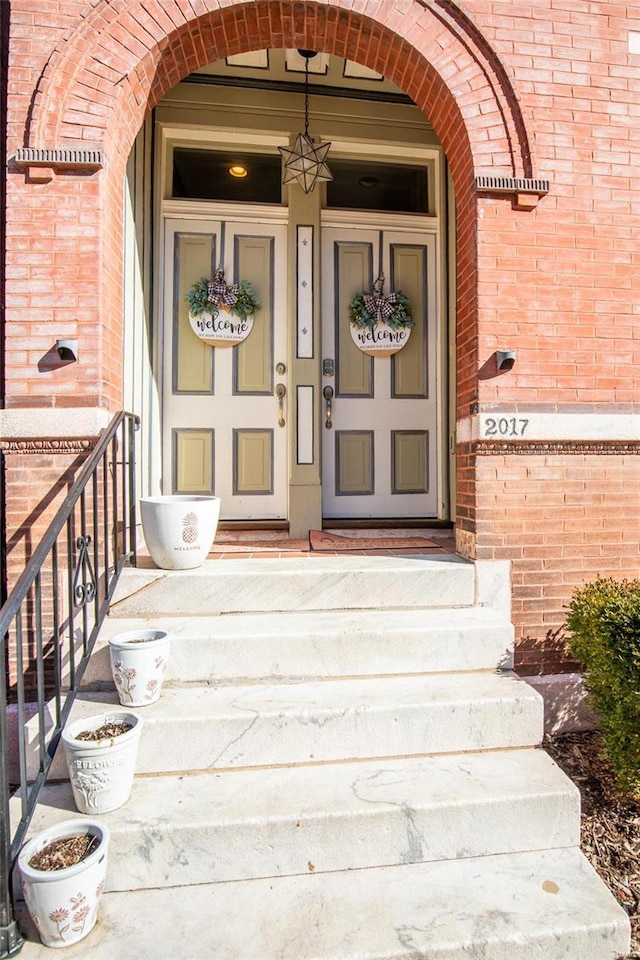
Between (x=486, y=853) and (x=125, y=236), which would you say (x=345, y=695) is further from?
(x=125, y=236)

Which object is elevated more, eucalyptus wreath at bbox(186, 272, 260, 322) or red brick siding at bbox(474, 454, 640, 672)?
eucalyptus wreath at bbox(186, 272, 260, 322)

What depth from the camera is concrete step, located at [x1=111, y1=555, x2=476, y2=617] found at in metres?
2.62

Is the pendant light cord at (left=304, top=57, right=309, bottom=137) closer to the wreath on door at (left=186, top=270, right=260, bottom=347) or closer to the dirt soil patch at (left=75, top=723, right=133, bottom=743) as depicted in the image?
the wreath on door at (left=186, top=270, right=260, bottom=347)

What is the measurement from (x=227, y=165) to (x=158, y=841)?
13.9ft

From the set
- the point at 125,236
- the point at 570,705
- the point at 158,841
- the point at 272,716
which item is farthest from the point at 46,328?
the point at 570,705

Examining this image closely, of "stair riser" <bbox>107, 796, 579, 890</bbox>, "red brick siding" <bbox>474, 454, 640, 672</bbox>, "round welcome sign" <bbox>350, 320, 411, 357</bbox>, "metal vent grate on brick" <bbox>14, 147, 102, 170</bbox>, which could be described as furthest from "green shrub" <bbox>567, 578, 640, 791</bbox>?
"metal vent grate on brick" <bbox>14, 147, 102, 170</bbox>

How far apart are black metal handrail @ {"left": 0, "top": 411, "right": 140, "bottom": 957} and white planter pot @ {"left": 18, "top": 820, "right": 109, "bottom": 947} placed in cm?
10

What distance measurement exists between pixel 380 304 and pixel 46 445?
8.40ft

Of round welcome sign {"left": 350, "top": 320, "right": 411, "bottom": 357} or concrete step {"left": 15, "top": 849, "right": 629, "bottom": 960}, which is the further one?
round welcome sign {"left": 350, "top": 320, "right": 411, "bottom": 357}

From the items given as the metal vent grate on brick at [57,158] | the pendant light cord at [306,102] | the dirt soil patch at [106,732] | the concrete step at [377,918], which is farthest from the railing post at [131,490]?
the pendant light cord at [306,102]

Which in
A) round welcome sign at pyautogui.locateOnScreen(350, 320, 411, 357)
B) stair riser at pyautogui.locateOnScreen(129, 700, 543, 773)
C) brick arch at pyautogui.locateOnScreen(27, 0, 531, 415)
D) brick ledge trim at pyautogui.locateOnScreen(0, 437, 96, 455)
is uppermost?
brick arch at pyautogui.locateOnScreen(27, 0, 531, 415)

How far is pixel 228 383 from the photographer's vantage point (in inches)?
159

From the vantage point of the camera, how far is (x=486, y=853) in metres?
1.94

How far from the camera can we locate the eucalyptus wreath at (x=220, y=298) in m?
3.92
